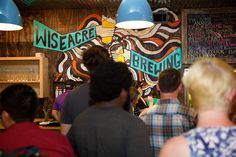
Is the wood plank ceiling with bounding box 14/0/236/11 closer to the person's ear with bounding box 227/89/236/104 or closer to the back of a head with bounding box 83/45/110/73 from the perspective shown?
the back of a head with bounding box 83/45/110/73

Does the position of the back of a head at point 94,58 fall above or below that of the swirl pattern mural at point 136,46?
below

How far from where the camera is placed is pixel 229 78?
137 cm

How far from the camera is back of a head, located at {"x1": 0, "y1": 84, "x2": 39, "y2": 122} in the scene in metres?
1.79

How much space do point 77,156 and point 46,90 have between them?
4.45 meters

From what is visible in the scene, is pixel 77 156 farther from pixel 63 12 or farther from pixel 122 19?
pixel 63 12

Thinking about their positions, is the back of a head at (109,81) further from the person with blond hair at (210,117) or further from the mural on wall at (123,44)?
the mural on wall at (123,44)

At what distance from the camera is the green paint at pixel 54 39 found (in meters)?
6.52

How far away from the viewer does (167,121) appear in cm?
271

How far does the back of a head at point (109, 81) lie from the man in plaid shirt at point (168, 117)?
0.88 m

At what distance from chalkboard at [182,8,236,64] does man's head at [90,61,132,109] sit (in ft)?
14.8

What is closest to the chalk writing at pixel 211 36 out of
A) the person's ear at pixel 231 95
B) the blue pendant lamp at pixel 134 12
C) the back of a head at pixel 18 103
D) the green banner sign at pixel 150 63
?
the green banner sign at pixel 150 63

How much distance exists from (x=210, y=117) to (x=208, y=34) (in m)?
5.14

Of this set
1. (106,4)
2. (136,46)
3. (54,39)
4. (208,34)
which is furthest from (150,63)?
(54,39)

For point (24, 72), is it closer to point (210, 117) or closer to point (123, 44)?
point (123, 44)
